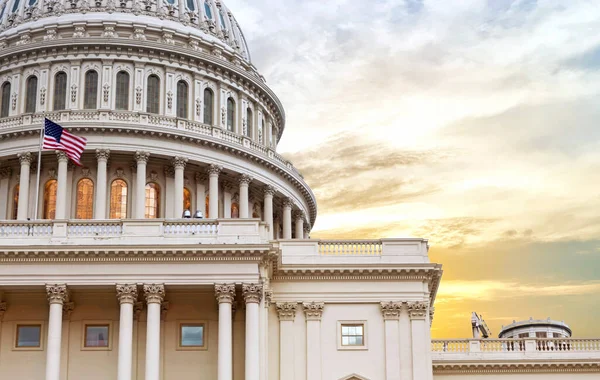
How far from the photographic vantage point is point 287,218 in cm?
7725

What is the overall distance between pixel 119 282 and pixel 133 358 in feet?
12.3

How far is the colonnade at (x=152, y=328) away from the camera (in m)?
47.1

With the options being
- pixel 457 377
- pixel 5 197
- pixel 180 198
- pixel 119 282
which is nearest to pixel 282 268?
pixel 119 282

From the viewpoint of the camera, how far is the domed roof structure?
77.0 metres

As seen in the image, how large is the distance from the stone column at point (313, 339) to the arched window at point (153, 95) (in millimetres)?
25701

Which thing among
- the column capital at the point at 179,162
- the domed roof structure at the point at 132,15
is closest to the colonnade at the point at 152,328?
the column capital at the point at 179,162

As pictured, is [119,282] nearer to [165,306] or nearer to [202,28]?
[165,306]

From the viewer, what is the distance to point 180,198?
68.4 m

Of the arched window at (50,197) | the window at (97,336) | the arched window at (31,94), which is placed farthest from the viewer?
the arched window at (31,94)

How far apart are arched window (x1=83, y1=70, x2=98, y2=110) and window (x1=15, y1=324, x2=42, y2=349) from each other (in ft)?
80.7

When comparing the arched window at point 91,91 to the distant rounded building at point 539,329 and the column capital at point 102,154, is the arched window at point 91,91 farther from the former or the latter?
the distant rounded building at point 539,329

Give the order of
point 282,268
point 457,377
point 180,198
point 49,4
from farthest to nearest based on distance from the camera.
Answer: point 49,4, point 180,198, point 457,377, point 282,268

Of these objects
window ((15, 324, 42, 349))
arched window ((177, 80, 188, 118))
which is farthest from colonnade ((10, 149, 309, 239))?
window ((15, 324, 42, 349))

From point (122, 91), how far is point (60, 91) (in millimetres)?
4169
